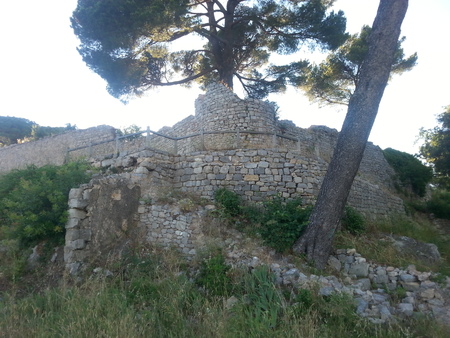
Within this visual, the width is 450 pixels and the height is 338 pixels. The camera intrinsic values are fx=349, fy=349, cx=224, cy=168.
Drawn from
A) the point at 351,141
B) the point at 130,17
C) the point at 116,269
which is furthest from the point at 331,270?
the point at 130,17

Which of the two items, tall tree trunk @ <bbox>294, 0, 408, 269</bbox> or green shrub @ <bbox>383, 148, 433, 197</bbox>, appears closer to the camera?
tall tree trunk @ <bbox>294, 0, 408, 269</bbox>

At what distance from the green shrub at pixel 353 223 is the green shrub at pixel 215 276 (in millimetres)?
3648

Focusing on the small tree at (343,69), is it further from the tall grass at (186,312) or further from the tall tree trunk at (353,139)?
the tall grass at (186,312)

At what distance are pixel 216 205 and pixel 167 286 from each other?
3.08m

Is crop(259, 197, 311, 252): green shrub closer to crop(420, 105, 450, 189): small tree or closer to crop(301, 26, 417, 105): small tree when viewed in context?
crop(301, 26, 417, 105): small tree

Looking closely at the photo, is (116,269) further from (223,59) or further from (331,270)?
(223,59)

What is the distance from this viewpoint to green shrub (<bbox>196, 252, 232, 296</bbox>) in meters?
6.58

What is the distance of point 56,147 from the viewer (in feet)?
51.2

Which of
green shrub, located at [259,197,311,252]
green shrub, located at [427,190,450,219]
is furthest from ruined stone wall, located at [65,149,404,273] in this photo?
green shrub, located at [427,190,450,219]

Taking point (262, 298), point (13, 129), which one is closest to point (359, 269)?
point (262, 298)

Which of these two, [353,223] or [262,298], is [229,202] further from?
[262,298]

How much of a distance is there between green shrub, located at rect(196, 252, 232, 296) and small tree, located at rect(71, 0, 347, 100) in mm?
10265

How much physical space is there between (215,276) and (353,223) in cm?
424

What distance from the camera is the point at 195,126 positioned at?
15086 millimetres
